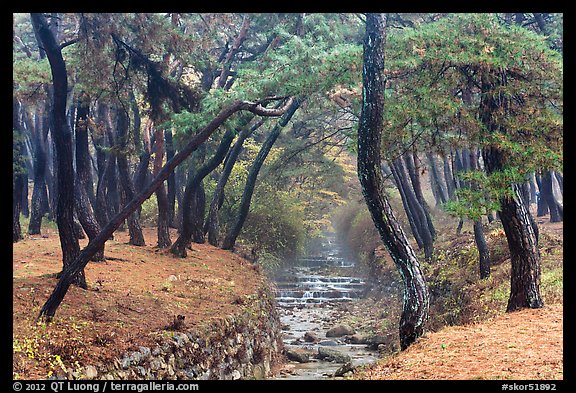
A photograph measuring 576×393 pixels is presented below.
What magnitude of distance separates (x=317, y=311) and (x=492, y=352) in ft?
56.0

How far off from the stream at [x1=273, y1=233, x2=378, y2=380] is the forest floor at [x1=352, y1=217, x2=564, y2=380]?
15.6ft

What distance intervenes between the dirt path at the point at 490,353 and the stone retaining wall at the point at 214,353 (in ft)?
9.96

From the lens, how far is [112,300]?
10.9m

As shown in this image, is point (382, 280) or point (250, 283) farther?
point (382, 280)

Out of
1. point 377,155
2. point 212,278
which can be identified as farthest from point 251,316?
point 377,155

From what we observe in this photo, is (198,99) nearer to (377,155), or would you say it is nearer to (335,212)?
(377,155)

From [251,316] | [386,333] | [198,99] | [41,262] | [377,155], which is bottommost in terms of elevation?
[386,333]

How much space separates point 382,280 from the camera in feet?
84.2

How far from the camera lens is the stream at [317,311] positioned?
16.0 metres

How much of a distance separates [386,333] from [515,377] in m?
12.5

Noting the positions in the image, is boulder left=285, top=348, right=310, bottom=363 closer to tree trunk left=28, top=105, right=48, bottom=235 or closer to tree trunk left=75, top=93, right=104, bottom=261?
tree trunk left=75, top=93, right=104, bottom=261

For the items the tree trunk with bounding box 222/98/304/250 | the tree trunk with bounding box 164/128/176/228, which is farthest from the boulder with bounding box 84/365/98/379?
the tree trunk with bounding box 222/98/304/250

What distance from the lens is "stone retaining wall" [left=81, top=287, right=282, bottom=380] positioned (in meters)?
8.70

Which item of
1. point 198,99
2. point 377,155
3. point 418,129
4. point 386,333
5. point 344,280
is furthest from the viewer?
point 344,280
